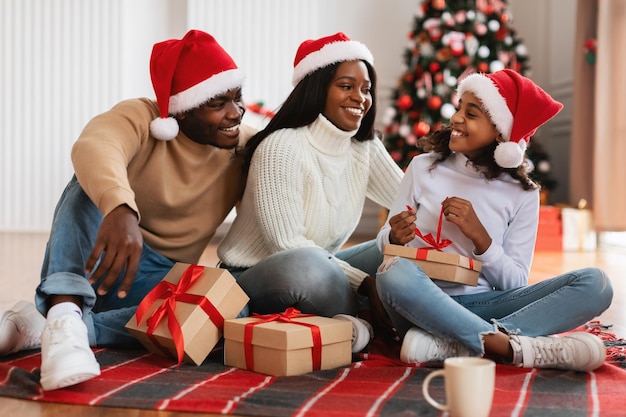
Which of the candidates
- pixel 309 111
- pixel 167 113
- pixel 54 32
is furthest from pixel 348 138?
pixel 54 32

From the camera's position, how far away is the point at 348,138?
2094 mm

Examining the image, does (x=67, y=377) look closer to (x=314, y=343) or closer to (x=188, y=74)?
(x=314, y=343)

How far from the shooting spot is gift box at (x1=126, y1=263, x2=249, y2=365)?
1612 mm

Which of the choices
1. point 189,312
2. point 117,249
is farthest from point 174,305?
point 117,249

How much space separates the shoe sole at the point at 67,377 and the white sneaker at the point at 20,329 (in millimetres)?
312

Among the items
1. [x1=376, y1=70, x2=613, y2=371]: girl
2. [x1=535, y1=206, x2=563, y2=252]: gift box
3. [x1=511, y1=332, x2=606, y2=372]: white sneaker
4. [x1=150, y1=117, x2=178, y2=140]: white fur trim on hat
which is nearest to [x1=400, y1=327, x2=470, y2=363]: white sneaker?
[x1=376, y1=70, x2=613, y2=371]: girl

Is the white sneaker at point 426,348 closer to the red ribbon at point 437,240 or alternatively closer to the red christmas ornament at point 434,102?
the red ribbon at point 437,240

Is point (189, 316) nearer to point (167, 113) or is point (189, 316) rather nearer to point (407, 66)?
point (167, 113)

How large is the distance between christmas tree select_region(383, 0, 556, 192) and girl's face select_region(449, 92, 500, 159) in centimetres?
311

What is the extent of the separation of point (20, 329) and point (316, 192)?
2.49 feet

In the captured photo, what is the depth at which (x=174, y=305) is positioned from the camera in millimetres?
1656

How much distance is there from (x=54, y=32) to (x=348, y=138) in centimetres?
391

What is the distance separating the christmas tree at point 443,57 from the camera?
199 inches

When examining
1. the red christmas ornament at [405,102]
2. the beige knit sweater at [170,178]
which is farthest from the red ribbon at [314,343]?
the red christmas ornament at [405,102]
